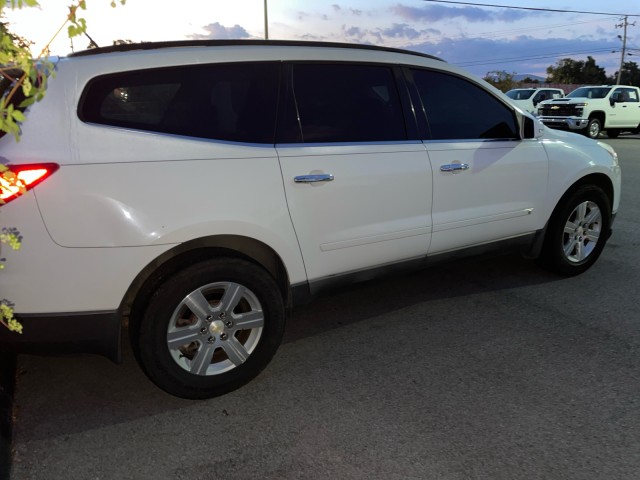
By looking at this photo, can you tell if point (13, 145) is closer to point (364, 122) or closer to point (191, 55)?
point (191, 55)

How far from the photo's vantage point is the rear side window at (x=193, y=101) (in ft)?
8.37

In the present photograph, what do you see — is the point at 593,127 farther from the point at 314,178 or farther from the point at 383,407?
the point at 383,407

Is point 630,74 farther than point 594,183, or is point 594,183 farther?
point 630,74

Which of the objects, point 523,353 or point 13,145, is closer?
point 13,145

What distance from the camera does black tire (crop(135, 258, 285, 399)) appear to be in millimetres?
2686

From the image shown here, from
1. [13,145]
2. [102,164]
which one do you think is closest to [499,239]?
[102,164]

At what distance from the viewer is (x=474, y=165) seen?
3.79 m

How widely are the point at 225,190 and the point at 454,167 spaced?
168cm

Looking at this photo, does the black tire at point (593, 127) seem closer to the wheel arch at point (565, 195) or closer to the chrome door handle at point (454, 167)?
the wheel arch at point (565, 195)

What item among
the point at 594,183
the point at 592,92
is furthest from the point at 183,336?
the point at 592,92

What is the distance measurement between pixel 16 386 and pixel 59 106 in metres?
1.64

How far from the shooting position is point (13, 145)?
2357 millimetres

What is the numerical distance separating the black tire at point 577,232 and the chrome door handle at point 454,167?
122cm

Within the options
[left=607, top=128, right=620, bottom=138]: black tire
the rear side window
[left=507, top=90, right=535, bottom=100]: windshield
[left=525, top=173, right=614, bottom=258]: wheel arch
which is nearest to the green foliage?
the rear side window
